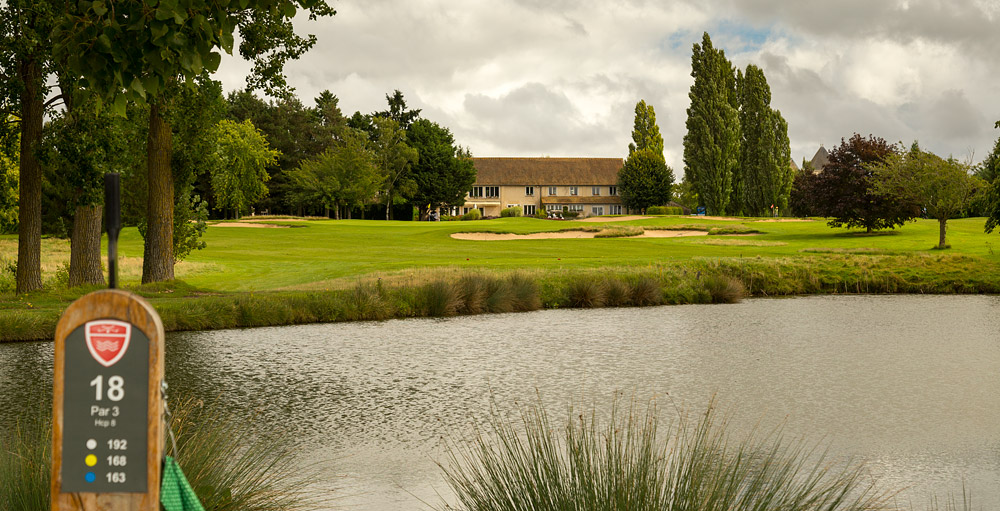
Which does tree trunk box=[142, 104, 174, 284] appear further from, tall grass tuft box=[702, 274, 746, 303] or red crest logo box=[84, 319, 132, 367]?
red crest logo box=[84, 319, 132, 367]

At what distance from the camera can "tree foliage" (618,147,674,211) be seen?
3543 inches

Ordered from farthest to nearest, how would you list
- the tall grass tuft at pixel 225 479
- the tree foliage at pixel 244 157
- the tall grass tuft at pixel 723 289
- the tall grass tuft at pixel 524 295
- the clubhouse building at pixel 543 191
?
the clubhouse building at pixel 543 191 < the tree foliage at pixel 244 157 < the tall grass tuft at pixel 723 289 < the tall grass tuft at pixel 524 295 < the tall grass tuft at pixel 225 479

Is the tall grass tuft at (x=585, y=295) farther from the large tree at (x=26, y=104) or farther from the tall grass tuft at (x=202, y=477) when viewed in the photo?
the tall grass tuft at (x=202, y=477)

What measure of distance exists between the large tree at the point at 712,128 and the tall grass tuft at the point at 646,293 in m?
53.3

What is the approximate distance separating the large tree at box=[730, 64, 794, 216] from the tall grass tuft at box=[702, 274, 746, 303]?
2092 inches

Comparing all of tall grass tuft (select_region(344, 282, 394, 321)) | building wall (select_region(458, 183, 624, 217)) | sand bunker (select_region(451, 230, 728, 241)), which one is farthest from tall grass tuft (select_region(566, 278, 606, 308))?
building wall (select_region(458, 183, 624, 217))

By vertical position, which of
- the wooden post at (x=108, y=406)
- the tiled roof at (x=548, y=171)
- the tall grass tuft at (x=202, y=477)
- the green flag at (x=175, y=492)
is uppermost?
the tiled roof at (x=548, y=171)

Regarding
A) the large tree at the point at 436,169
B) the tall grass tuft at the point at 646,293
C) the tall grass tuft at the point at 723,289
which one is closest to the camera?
the tall grass tuft at the point at 646,293

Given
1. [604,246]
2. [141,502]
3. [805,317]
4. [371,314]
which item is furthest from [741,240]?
→ [141,502]

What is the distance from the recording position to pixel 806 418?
9930mm

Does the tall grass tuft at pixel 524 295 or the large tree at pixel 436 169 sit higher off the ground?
the large tree at pixel 436 169

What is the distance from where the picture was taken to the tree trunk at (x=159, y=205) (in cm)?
2239

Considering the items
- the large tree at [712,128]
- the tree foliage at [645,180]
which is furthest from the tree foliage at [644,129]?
the large tree at [712,128]

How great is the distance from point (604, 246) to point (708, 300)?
58.2ft
